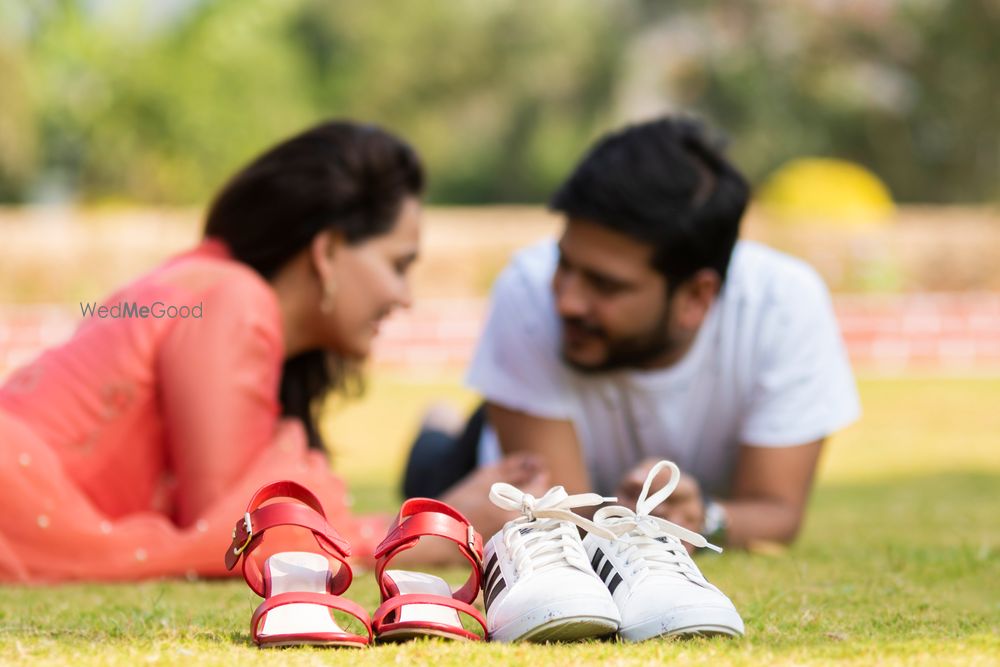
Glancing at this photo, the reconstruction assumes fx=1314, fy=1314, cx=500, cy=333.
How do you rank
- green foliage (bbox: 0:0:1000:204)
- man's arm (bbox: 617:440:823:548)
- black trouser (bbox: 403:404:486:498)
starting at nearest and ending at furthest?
man's arm (bbox: 617:440:823:548)
black trouser (bbox: 403:404:486:498)
green foliage (bbox: 0:0:1000:204)

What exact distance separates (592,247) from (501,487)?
1.54 meters

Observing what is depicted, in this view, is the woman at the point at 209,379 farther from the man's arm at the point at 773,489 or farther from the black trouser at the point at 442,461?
the black trouser at the point at 442,461

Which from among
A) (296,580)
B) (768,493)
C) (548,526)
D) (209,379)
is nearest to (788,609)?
(548,526)

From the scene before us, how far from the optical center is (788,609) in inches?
93.5

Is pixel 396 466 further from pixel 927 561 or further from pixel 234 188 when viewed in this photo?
pixel 927 561

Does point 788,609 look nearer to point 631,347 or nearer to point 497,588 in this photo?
point 497,588

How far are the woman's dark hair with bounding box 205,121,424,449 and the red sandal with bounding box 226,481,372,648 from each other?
1527mm

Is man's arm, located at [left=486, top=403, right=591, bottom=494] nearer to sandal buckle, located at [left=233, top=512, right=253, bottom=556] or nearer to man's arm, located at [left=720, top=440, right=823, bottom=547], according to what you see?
man's arm, located at [left=720, top=440, right=823, bottom=547]

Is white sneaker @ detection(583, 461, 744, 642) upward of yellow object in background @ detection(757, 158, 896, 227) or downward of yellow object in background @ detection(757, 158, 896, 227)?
upward

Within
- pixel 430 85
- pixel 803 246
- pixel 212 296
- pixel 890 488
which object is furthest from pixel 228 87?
pixel 212 296

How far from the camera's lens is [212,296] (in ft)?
10.4

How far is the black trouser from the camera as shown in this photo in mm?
4418

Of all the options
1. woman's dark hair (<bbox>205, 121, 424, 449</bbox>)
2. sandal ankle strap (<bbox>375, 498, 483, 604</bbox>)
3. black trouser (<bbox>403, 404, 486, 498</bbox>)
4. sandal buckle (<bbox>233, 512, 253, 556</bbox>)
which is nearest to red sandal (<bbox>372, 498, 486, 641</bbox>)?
sandal ankle strap (<bbox>375, 498, 483, 604</bbox>)

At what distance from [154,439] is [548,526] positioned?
1.49m
